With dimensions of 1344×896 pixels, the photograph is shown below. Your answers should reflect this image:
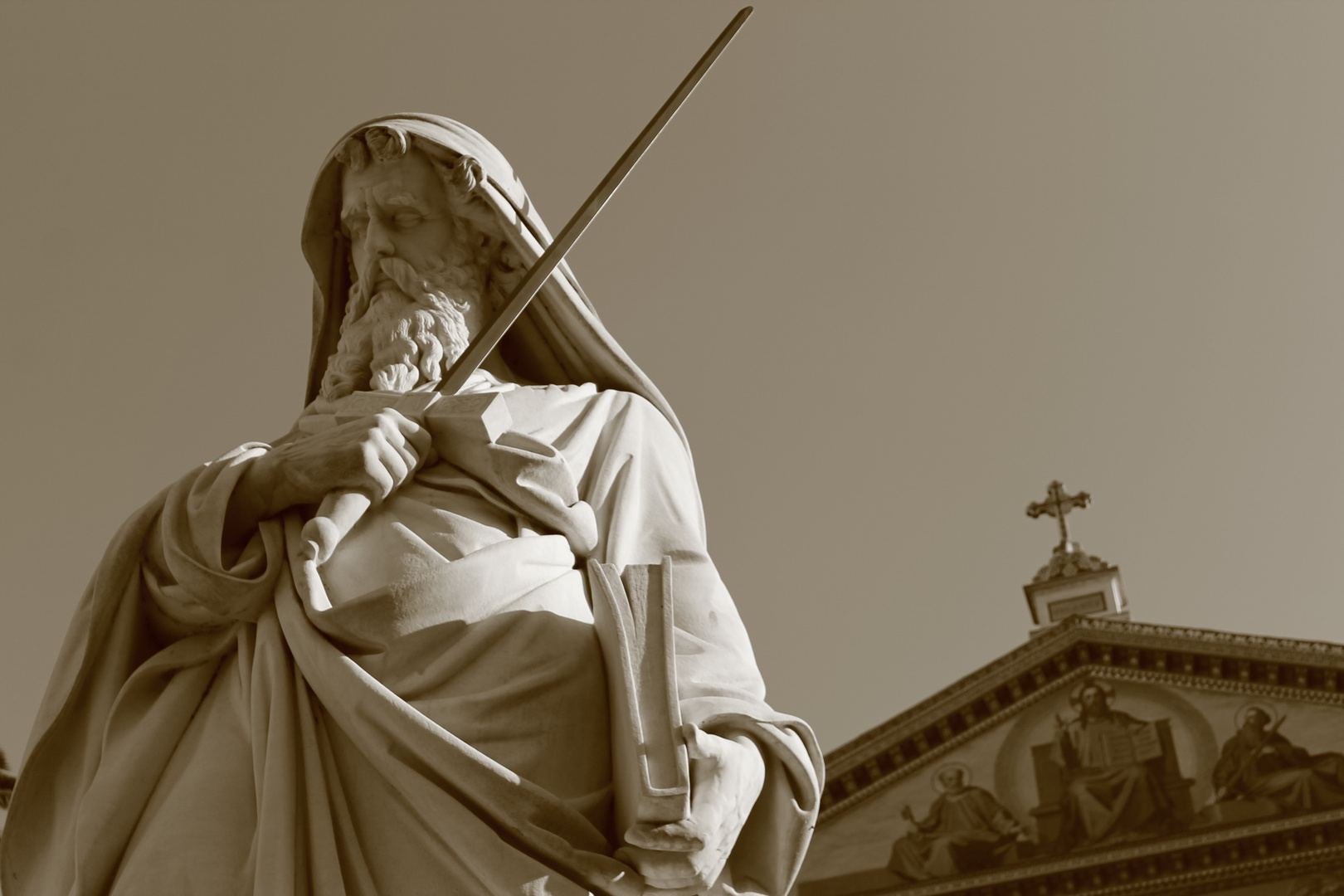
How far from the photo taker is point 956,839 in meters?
24.8

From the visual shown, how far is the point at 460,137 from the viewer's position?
336 centimetres

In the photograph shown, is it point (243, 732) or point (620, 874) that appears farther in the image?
point (243, 732)

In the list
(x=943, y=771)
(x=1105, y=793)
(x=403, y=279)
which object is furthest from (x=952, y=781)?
(x=403, y=279)

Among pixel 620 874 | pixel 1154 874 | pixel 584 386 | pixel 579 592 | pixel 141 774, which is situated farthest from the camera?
pixel 1154 874

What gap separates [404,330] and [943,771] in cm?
2314

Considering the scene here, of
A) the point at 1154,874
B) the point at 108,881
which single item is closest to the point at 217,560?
the point at 108,881

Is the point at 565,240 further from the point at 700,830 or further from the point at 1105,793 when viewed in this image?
the point at 1105,793

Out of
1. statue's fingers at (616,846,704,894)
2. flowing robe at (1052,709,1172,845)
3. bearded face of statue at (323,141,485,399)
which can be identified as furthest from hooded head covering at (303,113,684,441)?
flowing robe at (1052,709,1172,845)

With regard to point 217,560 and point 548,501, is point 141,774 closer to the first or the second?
point 217,560

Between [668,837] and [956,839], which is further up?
[956,839]

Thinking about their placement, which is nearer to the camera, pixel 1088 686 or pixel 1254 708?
pixel 1254 708

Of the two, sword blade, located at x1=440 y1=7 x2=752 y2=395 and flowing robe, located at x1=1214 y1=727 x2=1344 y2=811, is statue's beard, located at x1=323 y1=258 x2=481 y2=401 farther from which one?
flowing robe, located at x1=1214 y1=727 x2=1344 y2=811

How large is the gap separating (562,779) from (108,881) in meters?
0.58

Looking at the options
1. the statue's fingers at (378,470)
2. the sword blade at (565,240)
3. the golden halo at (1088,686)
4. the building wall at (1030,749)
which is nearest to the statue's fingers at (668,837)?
the statue's fingers at (378,470)
